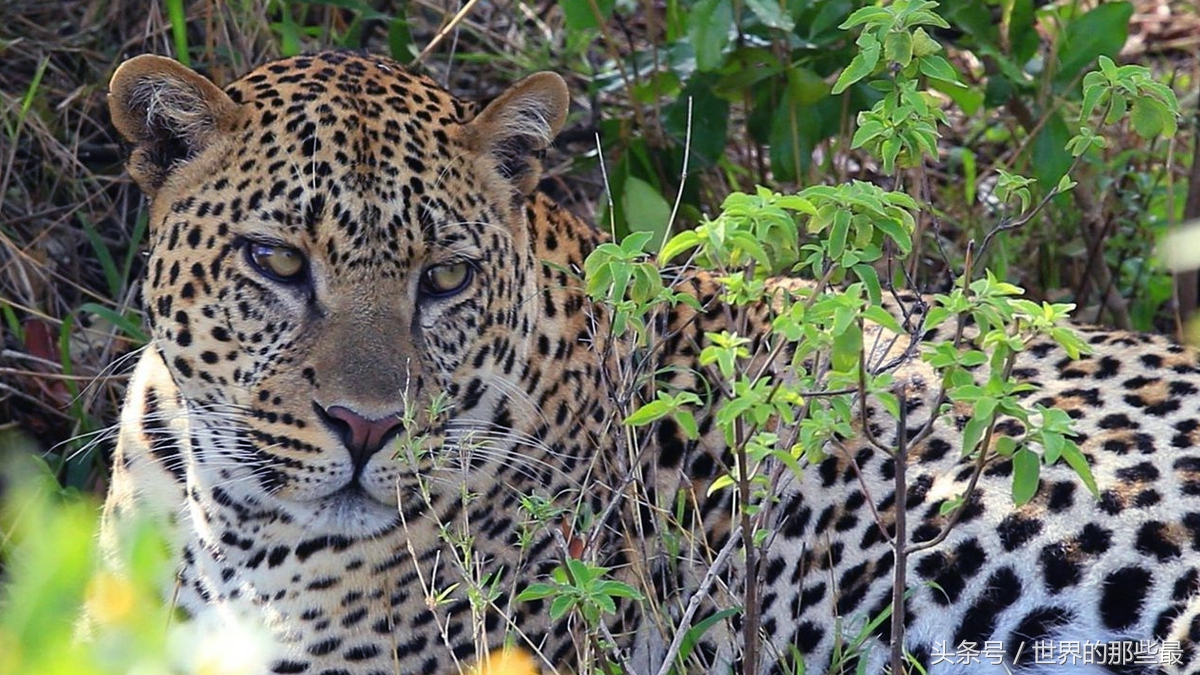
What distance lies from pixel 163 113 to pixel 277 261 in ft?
1.57

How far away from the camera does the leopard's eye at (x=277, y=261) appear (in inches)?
160

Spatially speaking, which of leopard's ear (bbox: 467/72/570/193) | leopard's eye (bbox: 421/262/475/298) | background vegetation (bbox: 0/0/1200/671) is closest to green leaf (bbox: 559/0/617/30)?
background vegetation (bbox: 0/0/1200/671)

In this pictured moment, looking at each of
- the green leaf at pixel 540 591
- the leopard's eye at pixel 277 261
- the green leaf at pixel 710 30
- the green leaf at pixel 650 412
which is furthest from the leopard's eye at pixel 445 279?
the green leaf at pixel 710 30

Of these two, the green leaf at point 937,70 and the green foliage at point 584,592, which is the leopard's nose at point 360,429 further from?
the green leaf at point 937,70

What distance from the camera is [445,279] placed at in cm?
417

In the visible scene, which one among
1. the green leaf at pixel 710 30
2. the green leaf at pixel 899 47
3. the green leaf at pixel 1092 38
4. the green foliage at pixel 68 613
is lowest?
the green leaf at pixel 1092 38

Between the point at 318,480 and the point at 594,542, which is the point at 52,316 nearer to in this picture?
the point at 318,480

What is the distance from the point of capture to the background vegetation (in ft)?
19.6

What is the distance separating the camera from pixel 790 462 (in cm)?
317

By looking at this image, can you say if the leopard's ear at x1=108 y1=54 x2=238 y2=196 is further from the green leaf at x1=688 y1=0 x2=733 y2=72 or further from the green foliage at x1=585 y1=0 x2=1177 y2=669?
the green leaf at x1=688 y1=0 x2=733 y2=72

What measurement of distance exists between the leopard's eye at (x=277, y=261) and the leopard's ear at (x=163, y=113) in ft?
1.03

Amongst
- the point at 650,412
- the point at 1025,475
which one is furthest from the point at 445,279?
the point at 1025,475

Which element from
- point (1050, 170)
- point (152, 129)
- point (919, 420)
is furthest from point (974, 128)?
point (152, 129)

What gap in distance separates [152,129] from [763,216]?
180 centimetres
